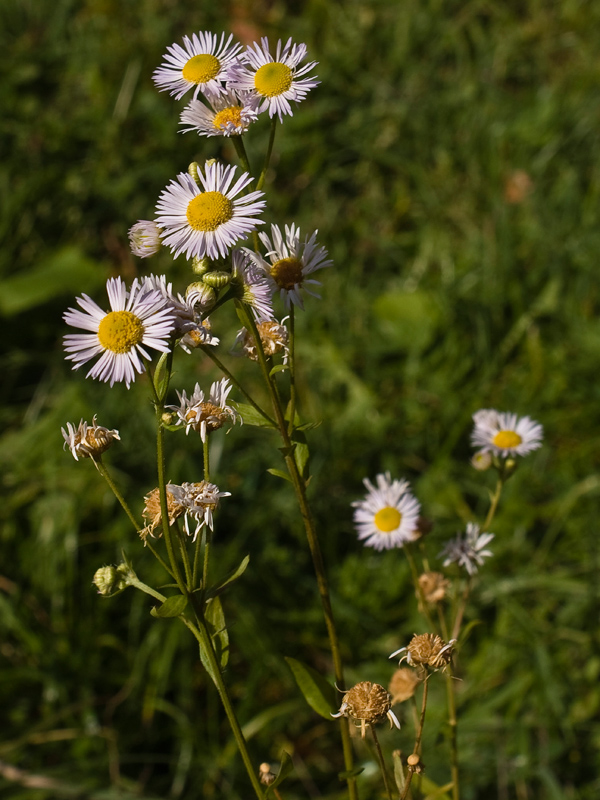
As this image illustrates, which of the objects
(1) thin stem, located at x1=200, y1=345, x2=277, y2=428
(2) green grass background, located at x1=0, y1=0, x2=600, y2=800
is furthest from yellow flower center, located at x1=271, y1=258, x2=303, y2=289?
(2) green grass background, located at x1=0, y1=0, x2=600, y2=800

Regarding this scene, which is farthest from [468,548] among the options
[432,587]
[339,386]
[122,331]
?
[339,386]

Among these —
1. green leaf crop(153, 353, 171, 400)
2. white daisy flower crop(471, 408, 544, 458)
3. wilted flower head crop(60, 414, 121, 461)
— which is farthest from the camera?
white daisy flower crop(471, 408, 544, 458)

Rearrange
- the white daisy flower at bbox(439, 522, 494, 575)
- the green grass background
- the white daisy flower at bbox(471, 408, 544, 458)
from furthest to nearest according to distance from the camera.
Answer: the green grass background, the white daisy flower at bbox(471, 408, 544, 458), the white daisy flower at bbox(439, 522, 494, 575)

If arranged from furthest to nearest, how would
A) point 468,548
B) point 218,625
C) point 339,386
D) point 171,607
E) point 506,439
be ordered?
point 339,386
point 506,439
point 468,548
point 218,625
point 171,607

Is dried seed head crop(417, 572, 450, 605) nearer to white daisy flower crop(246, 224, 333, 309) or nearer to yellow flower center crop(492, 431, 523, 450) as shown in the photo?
→ yellow flower center crop(492, 431, 523, 450)

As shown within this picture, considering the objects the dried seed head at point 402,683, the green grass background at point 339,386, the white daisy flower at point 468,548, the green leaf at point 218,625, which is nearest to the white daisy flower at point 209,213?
the green leaf at point 218,625

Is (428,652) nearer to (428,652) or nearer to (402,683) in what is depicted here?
(428,652)
